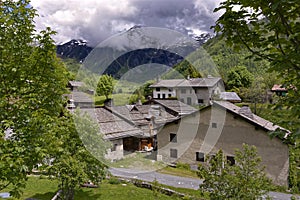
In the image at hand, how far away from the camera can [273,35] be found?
2.83 meters

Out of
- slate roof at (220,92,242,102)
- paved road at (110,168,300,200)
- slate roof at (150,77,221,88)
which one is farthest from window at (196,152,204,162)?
slate roof at (220,92,242,102)

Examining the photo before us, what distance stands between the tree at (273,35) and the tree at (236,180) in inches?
213

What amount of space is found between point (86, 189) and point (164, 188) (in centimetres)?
488

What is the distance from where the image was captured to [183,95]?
104 ft

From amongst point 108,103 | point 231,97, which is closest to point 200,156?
point 108,103

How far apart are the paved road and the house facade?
9.57ft

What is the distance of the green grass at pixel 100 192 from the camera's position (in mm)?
14211

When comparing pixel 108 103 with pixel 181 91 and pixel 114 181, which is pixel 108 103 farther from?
pixel 114 181

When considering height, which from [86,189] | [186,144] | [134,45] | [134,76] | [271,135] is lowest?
[86,189]

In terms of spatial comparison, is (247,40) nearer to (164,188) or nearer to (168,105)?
(164,188)

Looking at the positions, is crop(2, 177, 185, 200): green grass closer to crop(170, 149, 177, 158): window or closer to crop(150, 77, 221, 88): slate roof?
crop(170, 149, 177, 158): window

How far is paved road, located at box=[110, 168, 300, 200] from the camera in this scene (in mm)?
15988

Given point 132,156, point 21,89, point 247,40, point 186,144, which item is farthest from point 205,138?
point 247,40

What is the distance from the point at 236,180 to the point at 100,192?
382 inches
